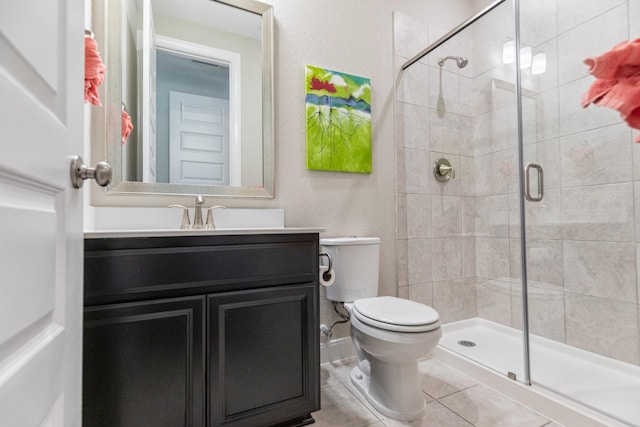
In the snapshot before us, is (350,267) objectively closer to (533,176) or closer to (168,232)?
(168,232)

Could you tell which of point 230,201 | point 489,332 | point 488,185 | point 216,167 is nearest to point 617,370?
point 489,332

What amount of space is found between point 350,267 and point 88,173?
129 centimetres

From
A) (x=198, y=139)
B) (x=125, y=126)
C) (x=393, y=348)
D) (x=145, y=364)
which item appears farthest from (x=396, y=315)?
(x=125, y=126)

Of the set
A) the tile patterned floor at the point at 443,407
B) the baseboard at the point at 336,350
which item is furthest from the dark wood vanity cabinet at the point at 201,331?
the baseboard at the point at 336,350

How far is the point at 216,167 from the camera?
1.61 meters

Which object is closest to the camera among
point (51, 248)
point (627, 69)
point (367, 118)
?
point (627, 69)

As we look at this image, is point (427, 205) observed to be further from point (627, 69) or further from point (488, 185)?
point (627, 69)

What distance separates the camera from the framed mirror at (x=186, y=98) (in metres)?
1.41

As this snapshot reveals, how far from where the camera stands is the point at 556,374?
5.12 feet

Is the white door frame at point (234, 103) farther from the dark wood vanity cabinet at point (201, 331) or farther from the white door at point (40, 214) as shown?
the white door at point (40, 214)

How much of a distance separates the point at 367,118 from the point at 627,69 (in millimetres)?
1678

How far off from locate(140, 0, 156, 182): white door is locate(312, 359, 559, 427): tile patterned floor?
1.37 m

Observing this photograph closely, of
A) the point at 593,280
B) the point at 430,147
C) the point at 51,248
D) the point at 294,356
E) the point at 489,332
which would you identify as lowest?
the point at 489,332

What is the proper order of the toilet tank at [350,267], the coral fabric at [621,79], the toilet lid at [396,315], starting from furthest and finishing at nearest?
the toilet tank at [350,267] → the toilet lid at [396,315] → the coral fabric at [621,79]
